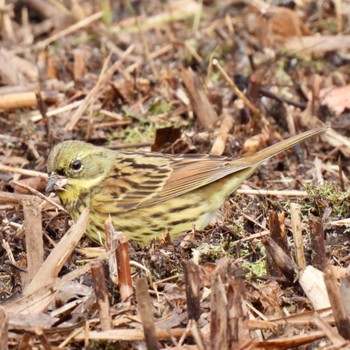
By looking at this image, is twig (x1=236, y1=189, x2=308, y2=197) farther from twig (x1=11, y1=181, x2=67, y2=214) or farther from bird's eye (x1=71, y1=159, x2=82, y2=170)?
twig (x1=11, y1=181, x2=67, y2=214)

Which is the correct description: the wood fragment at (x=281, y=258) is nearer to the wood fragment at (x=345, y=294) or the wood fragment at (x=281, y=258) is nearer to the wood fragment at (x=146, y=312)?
the wood fragment at (x=345, y=294)

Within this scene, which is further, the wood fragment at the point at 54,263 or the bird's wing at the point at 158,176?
the bird's wing at the point at 158,176

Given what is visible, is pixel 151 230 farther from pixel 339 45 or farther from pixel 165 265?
pixel 339 45

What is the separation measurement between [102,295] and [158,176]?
2.12 m

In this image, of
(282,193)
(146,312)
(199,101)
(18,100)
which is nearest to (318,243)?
(146,312)

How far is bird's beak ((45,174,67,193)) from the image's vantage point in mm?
5895

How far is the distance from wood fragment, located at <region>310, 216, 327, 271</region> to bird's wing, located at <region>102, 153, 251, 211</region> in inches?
55.4

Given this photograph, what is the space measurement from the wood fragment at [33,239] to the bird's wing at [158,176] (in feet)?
4.41

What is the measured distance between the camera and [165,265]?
4766 mm

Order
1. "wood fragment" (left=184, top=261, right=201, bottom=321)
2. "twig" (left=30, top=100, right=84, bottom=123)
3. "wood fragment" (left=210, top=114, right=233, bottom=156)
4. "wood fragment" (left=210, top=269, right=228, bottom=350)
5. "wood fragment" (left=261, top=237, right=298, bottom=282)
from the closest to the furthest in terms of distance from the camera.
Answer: "wood fragment" (left=210, top=269, right=228, bottom=350) → "wood fragment" (left=184, top=261, right=201, bottom=321) → "wood fragment" (left=261, top=237, right=298, bottom=282) → "wood fragment" (left=210, top=114, right=233, bottom=156) → "twig" (left=30, top=100, right=84, bottom=123)

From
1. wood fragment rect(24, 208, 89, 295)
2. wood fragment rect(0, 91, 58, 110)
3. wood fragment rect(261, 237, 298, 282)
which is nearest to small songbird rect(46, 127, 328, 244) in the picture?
wood fragment rect(24, 208, 89, 295)

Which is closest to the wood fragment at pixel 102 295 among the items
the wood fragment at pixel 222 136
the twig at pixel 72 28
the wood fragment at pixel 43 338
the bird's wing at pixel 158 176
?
the wood fragment at pixel 43 338

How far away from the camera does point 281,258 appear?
174 inches

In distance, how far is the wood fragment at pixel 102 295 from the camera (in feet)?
13.3
